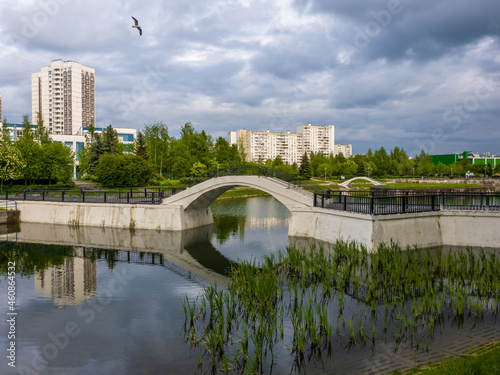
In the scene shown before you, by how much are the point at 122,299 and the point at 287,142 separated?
170 metres

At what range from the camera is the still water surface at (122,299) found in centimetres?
998

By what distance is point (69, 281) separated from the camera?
18.5 meters

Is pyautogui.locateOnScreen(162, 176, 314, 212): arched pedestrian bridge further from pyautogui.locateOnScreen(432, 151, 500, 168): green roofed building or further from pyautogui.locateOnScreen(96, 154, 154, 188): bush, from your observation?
pyautogui.locateOnScreen(432, 151, 500, 168): green roofed building

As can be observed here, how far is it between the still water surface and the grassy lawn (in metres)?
0.61

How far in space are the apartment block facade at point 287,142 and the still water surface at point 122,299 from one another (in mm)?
141362

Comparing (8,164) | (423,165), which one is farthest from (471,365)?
(423,165)

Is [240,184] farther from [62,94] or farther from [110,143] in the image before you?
[62,94]

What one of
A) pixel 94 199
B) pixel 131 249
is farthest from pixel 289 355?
pixel 94 199

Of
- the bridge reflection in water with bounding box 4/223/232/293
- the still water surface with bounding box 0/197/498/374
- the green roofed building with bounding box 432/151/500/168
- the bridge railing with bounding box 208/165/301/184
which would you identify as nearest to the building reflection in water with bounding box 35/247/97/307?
the still water surface with bounding box 0/197/498/374

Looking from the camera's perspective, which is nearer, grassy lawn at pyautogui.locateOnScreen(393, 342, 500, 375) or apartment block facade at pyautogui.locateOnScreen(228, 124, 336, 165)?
grassy lawn at pyautogui.locateOnScreen(393, 342, 500, 375)

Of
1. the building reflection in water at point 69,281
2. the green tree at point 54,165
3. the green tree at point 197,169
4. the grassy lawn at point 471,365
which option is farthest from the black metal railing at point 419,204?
the green tree at point 54,165

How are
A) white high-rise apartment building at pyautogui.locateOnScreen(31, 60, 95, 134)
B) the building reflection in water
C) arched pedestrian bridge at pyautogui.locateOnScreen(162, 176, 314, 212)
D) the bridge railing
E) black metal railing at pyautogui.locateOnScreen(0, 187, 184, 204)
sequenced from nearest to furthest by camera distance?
1. the building reflection in water
2. arched pedestrian bridge at pyautogui.locateOnScreen(162, 176, 314, 212)
3. the bridge railing
4. black metal railing at pyautogui.locateOnScreen(0, 187, 184, 204)
5. white high-rise apartment building at pyautogui.locateOnScreen(31, 60, 95, 134)

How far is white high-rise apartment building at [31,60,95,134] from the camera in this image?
13350 cm

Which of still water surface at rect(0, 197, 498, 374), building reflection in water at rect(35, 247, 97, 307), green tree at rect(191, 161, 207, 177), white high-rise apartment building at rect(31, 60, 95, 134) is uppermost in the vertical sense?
white high-rise apartment building at rect(31, 60, 95, 134)
